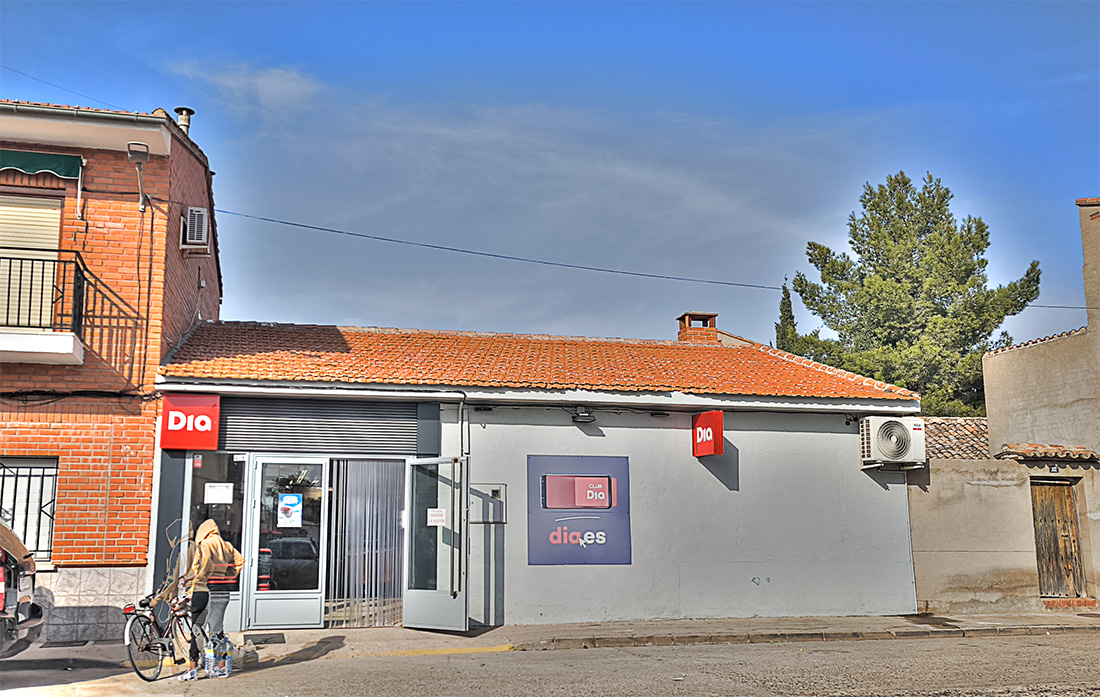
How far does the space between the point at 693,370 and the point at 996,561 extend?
5.69 metres

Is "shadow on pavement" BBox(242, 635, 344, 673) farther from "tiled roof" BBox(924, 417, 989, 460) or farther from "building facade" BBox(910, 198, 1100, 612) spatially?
"tiled roof" BBox(924, 417, 989, 460)

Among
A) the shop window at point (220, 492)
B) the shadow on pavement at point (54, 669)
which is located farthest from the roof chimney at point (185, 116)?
the shadow on pavement at point (54, 669)

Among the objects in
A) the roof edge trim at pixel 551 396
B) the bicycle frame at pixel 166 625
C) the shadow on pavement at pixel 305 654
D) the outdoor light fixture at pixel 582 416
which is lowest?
the shadow on pavement at pixel 305 654

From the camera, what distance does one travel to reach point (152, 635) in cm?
987

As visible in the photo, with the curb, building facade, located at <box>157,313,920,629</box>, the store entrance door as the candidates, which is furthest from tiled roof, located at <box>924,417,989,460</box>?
the store entrance door

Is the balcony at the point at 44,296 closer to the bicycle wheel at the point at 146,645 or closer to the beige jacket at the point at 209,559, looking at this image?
the beige jacket at the point at 209,559

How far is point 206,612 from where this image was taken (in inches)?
384

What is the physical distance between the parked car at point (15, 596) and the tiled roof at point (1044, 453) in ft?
46.7

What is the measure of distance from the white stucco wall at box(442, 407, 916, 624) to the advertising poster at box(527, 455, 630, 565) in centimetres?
12

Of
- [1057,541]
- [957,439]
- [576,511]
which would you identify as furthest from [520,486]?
[957,439]

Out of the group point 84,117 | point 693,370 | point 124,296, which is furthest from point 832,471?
point 84,117

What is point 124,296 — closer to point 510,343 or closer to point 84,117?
point 84,117

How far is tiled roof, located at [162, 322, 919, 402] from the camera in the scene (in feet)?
44.1

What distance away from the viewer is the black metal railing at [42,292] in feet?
39.7
